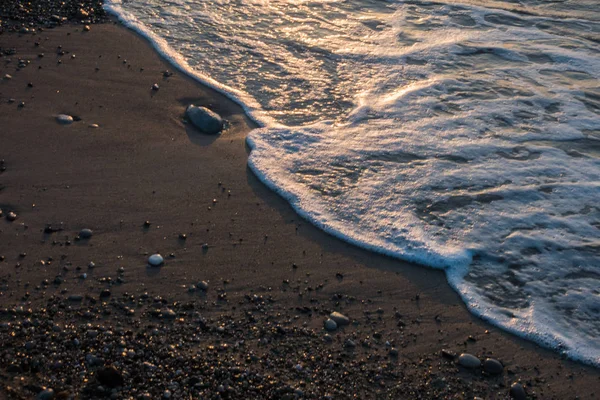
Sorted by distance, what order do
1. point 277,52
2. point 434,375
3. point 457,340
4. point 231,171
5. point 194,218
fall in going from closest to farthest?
point 434,375
point 457,340
point 194,218
point 231,171
point 277,52

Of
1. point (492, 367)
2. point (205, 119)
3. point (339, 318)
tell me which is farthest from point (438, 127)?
point (492, 367)

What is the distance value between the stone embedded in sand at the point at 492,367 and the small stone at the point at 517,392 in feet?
0.39

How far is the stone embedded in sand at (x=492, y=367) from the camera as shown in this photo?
3.52 m

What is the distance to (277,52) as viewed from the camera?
274 inches

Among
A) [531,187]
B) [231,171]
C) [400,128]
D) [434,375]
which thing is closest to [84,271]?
[231,171]

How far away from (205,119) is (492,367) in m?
3.17

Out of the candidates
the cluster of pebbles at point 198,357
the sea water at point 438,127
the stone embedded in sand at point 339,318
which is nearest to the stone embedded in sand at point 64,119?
the sea water at point 438,127

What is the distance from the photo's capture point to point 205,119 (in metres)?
5.49

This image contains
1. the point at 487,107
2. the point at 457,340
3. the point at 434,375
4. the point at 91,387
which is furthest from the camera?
the point at 487,107

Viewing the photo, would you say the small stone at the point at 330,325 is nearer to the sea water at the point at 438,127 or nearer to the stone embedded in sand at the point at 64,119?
the sea water at the point at 438,127

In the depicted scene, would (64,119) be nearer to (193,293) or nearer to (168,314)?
(193,293)

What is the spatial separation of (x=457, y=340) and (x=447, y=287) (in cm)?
48

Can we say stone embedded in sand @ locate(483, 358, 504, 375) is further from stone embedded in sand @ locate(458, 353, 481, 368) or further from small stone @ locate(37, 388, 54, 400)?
small stone @ locate(37, 388, 54, 400)

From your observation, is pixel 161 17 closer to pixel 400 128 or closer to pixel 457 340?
pixel 400 128
